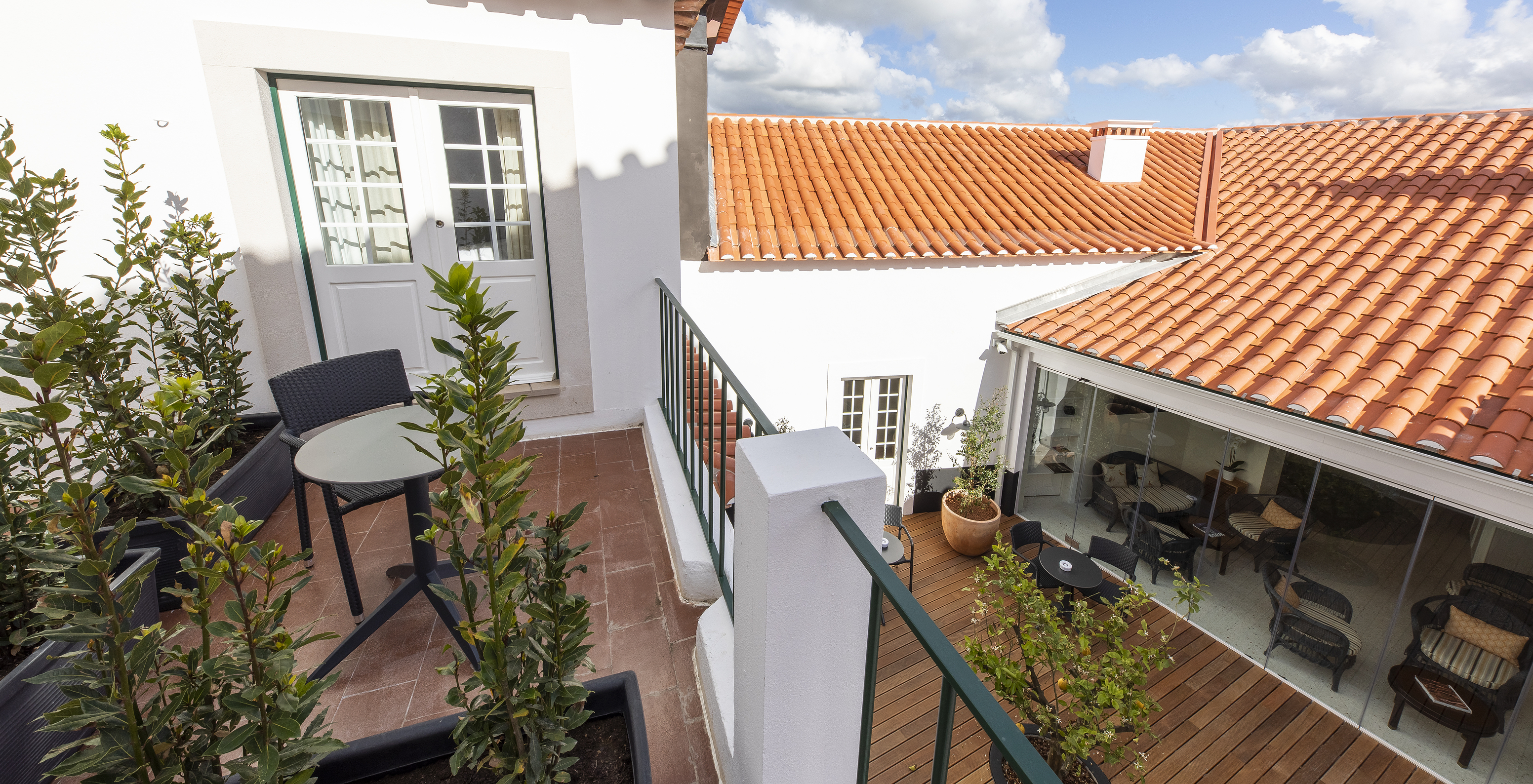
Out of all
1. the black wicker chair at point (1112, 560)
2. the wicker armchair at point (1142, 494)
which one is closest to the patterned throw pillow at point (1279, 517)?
the wicker armchair at point (1142, 494)

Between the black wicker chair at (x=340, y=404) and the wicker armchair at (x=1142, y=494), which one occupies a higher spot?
the black wicker chair at (x=340, y=404)

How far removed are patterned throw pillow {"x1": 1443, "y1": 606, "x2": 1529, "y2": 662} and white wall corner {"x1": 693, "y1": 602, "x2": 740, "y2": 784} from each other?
7091 mm

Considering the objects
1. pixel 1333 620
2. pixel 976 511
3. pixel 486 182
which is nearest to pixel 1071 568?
pixel 976 511

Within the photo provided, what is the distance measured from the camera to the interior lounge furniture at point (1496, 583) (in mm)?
5051

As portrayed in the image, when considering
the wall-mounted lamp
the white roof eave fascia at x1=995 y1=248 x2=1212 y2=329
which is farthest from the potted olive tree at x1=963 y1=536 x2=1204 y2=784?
the white roof eave fascia at x1=995 y1=248 x2=1212 y2=329

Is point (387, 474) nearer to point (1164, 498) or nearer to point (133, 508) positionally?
point (133, 508)

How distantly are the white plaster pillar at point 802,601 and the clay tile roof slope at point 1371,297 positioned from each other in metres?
5.89

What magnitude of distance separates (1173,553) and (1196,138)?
359 inches

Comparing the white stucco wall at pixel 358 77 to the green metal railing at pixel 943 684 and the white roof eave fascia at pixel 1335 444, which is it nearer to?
the green metal railing at pixel 943 684

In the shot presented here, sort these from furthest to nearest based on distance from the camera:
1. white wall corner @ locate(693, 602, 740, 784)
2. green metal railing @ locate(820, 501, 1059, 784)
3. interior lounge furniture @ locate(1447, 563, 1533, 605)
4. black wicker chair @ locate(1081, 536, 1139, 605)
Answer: black wicker chair @ locate(1081, 536, 1139, 605) < interior lounge furniture @ locate(1447, 563, 1533, 605) < white wall corner @ locate(693, 602, 740, 784) < green metal railing @ locate(820, 501, 1059, 784)

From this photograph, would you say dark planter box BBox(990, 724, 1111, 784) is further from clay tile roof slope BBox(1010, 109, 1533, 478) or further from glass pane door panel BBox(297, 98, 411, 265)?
glass pane door panel BBox(297, 98, 411, 265)

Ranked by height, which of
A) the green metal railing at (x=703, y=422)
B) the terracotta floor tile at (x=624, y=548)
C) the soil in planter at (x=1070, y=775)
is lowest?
the soil in planter at (x=1070, y=775)

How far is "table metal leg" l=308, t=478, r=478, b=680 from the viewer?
215 cm

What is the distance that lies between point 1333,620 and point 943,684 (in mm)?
7856
